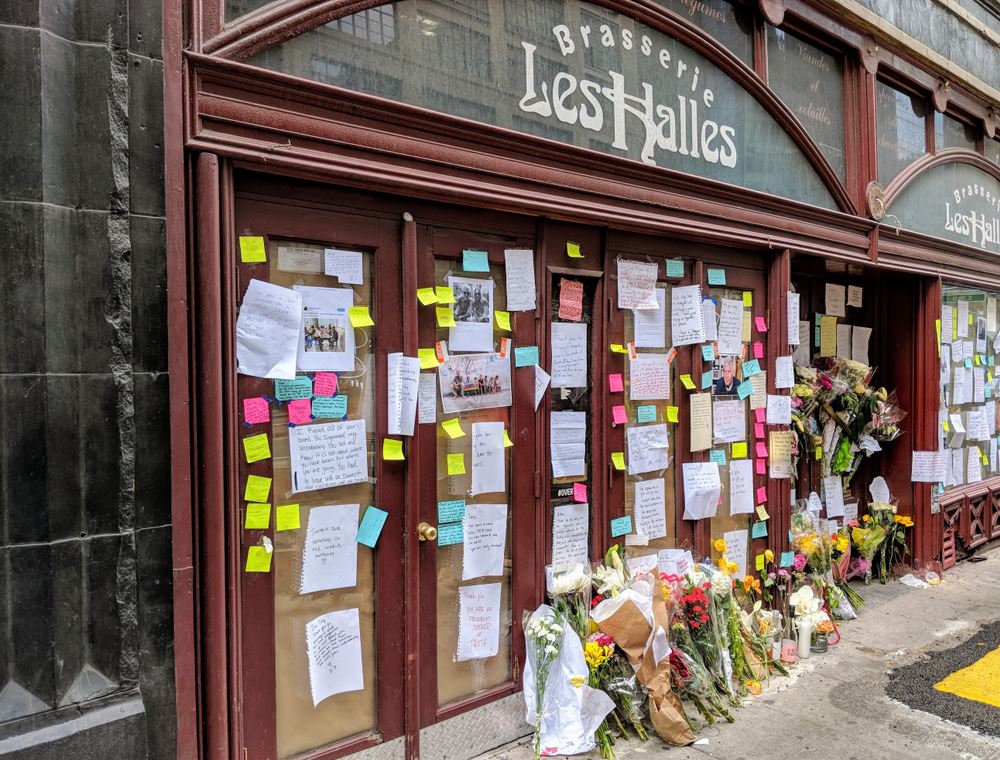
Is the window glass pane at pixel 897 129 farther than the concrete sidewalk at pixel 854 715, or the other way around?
the window glass pane at pixel 897 129

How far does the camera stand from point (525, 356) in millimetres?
3850

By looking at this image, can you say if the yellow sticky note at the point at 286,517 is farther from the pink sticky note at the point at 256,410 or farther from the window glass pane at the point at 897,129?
the window glass pane at the point at 897,129

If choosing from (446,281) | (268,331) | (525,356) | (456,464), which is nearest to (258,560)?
(268,331)

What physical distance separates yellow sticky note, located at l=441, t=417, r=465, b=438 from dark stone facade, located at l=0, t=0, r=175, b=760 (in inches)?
52.6

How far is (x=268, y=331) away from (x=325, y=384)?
345 mm

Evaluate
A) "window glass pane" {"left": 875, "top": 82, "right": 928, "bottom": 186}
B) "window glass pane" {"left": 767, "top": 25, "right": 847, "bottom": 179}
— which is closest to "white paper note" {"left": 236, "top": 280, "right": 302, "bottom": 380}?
"window glass pane" {"left": 767, "top": 25, "right": 847, "bottom": 179}

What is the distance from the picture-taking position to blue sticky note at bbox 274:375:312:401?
9.85 ft

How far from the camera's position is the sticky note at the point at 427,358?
11.4 feet

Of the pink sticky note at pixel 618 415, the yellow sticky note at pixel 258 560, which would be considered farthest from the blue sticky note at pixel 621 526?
the yellow sticky note at pixel 258 560

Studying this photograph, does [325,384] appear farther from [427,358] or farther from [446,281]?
[446,281]

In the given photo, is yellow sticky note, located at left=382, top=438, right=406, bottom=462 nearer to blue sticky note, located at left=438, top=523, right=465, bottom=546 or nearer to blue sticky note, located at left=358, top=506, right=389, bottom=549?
blue sticky note, located at left=358, top=506, right=389, bottom=549

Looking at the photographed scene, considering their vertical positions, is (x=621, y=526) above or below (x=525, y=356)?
below

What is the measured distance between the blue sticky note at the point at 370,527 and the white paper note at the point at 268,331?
728 mm

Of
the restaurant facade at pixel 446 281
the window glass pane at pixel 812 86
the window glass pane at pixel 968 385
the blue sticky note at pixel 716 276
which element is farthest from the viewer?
the window glass pane at pixel 968 385
